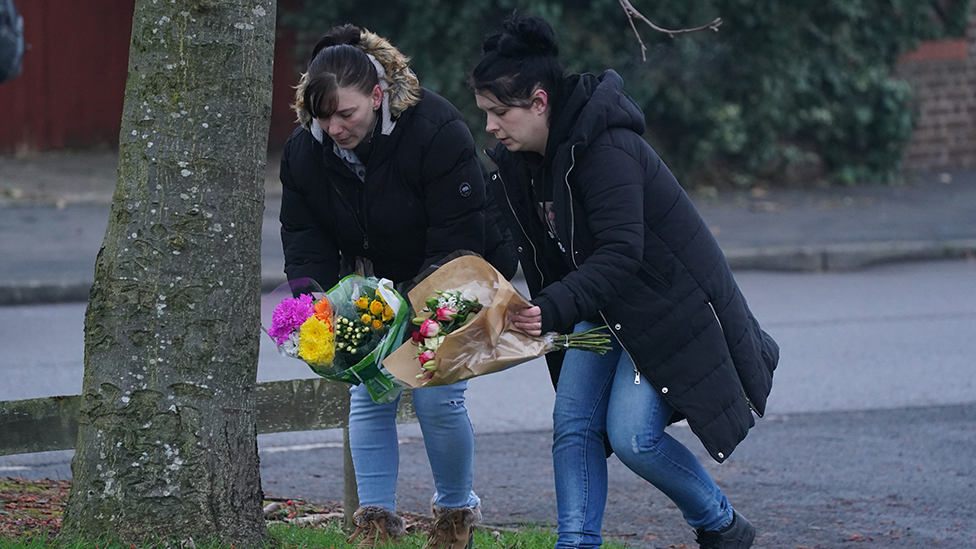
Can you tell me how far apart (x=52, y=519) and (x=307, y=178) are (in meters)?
1.43

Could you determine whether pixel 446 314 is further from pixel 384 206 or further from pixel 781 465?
pixel 781 465

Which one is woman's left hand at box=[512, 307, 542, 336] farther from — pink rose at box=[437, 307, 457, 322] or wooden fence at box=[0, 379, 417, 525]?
wooden fence at box=[0, 379, 417, 525]

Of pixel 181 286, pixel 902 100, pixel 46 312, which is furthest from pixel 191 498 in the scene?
pixel 902 100

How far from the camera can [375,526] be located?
3.79m

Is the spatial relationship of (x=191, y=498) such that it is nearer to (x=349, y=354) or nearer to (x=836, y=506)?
(x=349, y=354)

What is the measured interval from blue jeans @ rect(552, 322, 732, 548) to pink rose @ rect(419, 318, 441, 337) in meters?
0.65

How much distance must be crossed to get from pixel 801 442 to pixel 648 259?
2.81m

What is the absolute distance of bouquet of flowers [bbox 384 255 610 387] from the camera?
3049 mm

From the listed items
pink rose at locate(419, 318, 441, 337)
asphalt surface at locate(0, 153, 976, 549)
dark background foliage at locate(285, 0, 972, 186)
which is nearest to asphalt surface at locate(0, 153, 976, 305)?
asphalt surface at locate(0, 153, 976, 549)

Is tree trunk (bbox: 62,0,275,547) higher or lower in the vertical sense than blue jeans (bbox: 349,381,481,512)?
higher

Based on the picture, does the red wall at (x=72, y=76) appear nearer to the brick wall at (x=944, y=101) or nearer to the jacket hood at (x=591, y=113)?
the brick wall at (x=944, y=101)

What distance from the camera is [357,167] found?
11.9ft

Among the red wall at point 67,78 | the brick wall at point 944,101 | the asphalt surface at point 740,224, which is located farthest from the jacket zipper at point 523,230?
the brick wall at point 944,101

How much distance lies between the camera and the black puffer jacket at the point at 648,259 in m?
3.22
